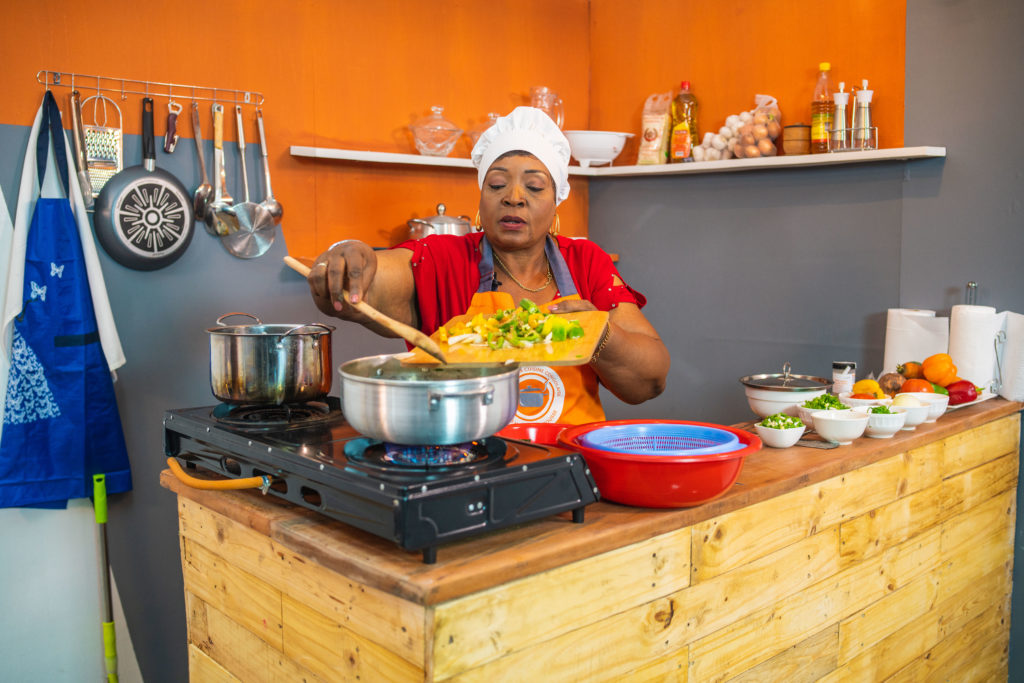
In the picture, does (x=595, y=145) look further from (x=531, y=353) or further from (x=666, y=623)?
(x=666, y=623)

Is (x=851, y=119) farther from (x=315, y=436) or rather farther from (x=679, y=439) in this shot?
(x=315, y=436)

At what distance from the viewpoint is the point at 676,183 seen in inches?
133

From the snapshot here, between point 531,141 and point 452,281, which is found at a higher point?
point 531,141

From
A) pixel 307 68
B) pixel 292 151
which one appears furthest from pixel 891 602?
pixel 307 68

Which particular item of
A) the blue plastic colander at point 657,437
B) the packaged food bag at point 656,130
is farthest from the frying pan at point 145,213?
the packaged food bag at point 656,130

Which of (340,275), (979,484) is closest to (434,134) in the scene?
(340,275)

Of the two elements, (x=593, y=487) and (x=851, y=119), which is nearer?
(x=593, y=487)

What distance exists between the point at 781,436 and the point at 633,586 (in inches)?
27.2

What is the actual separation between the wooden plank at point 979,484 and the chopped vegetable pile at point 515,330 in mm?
1257

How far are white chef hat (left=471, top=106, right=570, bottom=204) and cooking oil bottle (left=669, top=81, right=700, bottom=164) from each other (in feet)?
4.24

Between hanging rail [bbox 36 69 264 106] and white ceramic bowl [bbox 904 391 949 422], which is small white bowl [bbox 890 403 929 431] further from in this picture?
hanging rail [bbox 36 69 264 106]

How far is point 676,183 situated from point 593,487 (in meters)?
2.37

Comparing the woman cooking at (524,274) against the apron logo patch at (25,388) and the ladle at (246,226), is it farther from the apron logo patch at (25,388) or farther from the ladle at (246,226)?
the apron logo patch at (25,388)

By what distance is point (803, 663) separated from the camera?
1.64m
